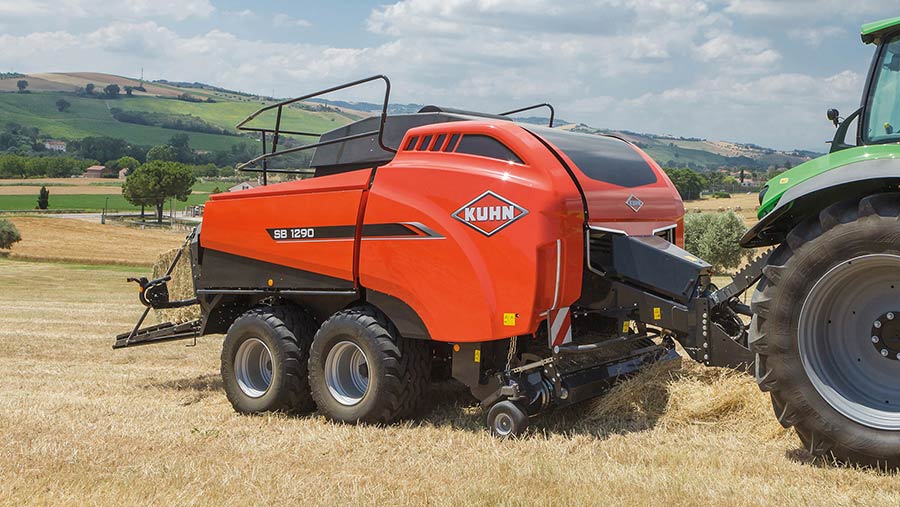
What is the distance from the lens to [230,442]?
612cm

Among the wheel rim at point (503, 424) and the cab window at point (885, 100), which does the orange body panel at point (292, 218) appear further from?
the cab window at point (885, 100)

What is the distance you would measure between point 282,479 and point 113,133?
486ft

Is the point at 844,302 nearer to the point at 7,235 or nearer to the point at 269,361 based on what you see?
the point at 269,361

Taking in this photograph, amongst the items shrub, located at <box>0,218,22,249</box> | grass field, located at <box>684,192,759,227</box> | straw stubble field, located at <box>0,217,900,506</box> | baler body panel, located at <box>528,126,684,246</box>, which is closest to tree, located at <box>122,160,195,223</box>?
shrub, located at <box>0,218,22,249</box>

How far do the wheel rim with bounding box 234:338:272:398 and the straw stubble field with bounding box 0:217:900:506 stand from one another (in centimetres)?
35

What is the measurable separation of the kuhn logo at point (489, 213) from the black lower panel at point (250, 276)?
137 cm

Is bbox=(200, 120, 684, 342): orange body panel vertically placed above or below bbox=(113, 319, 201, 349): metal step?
above

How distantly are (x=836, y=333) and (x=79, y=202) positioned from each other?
8730 centimetres

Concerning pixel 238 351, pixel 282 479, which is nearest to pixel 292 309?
pixel 238 351

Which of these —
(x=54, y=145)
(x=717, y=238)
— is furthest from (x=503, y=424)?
(x=54, y=145)

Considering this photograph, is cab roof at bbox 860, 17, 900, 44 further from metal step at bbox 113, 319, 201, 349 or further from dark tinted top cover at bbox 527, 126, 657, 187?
metal step at bbox 113, 319, 201, 349

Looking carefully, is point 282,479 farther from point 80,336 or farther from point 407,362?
point 80,336

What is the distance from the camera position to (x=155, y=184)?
81.3 meters

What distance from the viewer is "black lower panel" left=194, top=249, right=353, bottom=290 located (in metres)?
7.35
